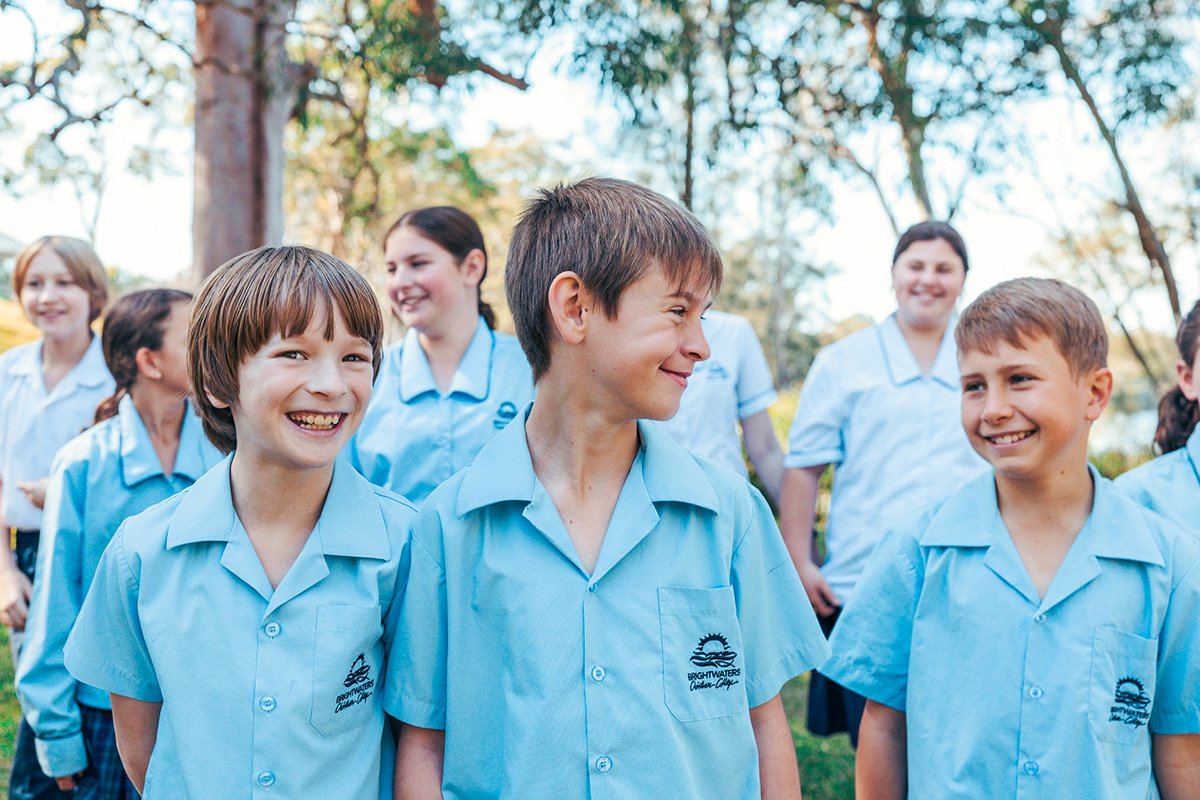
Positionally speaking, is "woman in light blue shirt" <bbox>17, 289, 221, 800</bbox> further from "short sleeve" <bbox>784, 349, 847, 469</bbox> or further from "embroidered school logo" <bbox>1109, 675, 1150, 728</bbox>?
"embroidered school logo" <bbox>1109, 675, 1150, 728</bbox>

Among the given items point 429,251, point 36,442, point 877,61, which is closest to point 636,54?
point 877,61

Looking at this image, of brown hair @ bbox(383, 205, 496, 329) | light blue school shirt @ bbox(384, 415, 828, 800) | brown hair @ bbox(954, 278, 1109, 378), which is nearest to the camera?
light blue school shirt @ bbox(384, 415, 828, 800)

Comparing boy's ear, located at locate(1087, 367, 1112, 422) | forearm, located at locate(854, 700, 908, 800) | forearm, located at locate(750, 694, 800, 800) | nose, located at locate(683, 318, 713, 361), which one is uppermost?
nose, located at locate(683, 318, 713, 361)

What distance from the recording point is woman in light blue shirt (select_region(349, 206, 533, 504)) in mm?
2996

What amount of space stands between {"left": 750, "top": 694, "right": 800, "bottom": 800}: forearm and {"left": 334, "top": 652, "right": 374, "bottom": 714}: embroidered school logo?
0.64 metres

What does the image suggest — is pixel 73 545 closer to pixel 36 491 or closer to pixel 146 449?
pixel 146 449

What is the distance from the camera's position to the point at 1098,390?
6.97 feet

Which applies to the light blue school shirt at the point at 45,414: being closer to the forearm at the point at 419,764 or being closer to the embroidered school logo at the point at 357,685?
the embroidered school logo at the point at 357,685

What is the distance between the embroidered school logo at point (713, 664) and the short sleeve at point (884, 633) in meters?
0.40

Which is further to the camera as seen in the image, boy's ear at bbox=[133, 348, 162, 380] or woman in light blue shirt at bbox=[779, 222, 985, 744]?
woman in light blue shirt at bbox=[779, 222, 985, 744]

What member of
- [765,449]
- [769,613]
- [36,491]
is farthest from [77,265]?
[769,613]

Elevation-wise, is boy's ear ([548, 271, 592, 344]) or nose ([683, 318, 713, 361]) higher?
boy's ear ([548, 271, 592, 344])

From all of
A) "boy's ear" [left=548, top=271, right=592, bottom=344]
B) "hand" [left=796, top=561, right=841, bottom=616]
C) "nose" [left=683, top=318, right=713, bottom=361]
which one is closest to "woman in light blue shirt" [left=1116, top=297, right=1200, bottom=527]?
"hand" [left=796, top=561, right=841, bottom=616]

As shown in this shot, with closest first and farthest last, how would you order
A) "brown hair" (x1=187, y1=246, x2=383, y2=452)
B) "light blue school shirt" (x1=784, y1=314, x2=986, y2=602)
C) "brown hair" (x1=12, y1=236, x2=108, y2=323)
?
"brown hair" (x1=187, y1=246, x2=383, y2=452), "light blue school shirt" (x1=784, y1=314, x2=986, y2=602), "brown hair" (x1=12, y1=236, x2=108, y2=323)
